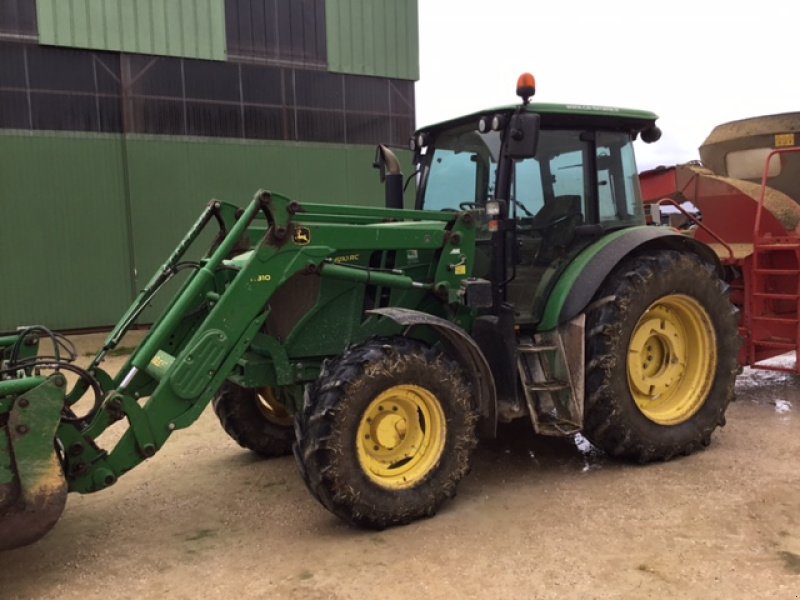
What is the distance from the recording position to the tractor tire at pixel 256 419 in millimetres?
4801

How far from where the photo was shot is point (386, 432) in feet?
12.2

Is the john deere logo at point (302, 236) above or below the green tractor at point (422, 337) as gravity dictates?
above

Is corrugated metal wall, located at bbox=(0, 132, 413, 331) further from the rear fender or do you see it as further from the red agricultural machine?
the rear fender

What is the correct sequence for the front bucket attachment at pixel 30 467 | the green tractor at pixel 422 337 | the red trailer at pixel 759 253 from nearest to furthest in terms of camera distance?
the front bucket attachment at pixel 30 467 → the green tractor at pixel 422 337 → the red trailer at pixel 759 253

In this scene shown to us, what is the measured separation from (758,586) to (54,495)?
3.00 m

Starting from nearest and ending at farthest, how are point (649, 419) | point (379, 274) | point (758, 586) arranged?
1. point (758, 586)
2. point (379, 274)
3. point (649, 419)

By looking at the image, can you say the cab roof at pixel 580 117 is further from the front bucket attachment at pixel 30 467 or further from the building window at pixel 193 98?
the building window at pixel 193 98

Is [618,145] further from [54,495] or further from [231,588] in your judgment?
[54,495]

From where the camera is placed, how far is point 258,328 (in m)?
3.64

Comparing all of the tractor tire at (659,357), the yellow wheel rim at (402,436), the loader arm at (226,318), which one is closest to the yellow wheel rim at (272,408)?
the loader arm at (226,318)

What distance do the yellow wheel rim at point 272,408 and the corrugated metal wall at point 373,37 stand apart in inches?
368

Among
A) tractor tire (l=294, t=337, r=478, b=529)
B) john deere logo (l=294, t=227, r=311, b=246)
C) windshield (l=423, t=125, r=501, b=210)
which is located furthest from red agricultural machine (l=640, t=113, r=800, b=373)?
john deere logo (l=294, t=227, r=311, b=246)

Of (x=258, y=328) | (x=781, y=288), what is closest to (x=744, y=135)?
(x=781, y=288)

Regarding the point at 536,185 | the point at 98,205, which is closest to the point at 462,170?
the point at 536,185
